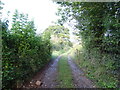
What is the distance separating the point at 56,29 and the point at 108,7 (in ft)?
56.3

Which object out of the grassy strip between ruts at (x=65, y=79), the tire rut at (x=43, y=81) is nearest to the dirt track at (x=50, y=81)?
the tire rut at (x=43, y=81)

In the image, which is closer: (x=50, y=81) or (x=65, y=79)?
(x=50, y=81)

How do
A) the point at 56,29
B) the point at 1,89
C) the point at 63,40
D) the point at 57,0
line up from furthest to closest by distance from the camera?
the point at 63,40, the point at 56,29, the point at 57,0, the point at 1,89

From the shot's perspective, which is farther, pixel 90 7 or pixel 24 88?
pixel 90 7

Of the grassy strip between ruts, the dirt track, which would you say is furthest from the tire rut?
the grassy strip between ruts

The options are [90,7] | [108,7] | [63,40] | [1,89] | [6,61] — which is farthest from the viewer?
[63,40]

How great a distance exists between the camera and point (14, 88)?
3.11 metres

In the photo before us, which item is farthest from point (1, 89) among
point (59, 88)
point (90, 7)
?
point (90, 7)

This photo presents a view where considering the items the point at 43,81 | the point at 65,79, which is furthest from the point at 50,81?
the point at 65,79

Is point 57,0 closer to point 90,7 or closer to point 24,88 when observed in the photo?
point 90,7

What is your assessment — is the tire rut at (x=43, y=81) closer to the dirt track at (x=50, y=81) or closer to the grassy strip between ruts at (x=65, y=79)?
the dirt track at (x=50, y=81)

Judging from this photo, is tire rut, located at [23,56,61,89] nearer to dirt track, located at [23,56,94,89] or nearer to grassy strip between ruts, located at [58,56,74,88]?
dirt track, located at [23,56,94,89]

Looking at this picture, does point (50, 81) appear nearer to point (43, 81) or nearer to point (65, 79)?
point (43, 81)

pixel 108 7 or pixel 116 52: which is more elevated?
pixel 108 7
